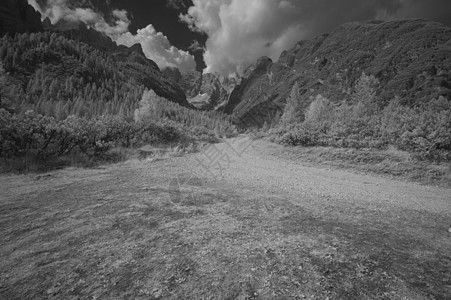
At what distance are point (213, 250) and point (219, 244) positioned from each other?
21cm

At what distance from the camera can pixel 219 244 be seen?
3.94 m

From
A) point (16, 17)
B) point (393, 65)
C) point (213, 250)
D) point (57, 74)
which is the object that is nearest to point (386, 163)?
point (213, 250)

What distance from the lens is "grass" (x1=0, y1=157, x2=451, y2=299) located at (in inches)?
111

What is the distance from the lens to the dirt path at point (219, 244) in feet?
9.30

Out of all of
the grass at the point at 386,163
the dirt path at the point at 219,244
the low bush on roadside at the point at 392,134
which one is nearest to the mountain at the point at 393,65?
the low bush on roadside at the point at 392,134

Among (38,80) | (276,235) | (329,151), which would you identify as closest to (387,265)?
(276,235)

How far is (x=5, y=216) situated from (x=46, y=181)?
13.2 ft

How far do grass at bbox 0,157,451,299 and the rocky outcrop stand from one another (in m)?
240

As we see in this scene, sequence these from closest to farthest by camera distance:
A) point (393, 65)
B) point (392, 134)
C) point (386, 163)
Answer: point (386, 163)
point (392, 134)
point (393, 65)

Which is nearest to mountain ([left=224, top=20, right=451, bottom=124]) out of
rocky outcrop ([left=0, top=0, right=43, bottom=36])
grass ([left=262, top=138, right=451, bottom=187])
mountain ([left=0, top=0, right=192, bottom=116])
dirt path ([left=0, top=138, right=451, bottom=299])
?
grass ([left=262, top=138, right=451, bottom=187])

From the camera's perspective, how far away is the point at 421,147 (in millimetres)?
11414

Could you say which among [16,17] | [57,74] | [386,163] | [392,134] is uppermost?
[16,17]

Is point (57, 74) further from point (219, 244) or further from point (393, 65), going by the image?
point (393, 65)

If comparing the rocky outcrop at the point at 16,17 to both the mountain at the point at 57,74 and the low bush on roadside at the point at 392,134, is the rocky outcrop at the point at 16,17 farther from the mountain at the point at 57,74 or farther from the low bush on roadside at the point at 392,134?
the low bush on roadside at the point at 392,134
